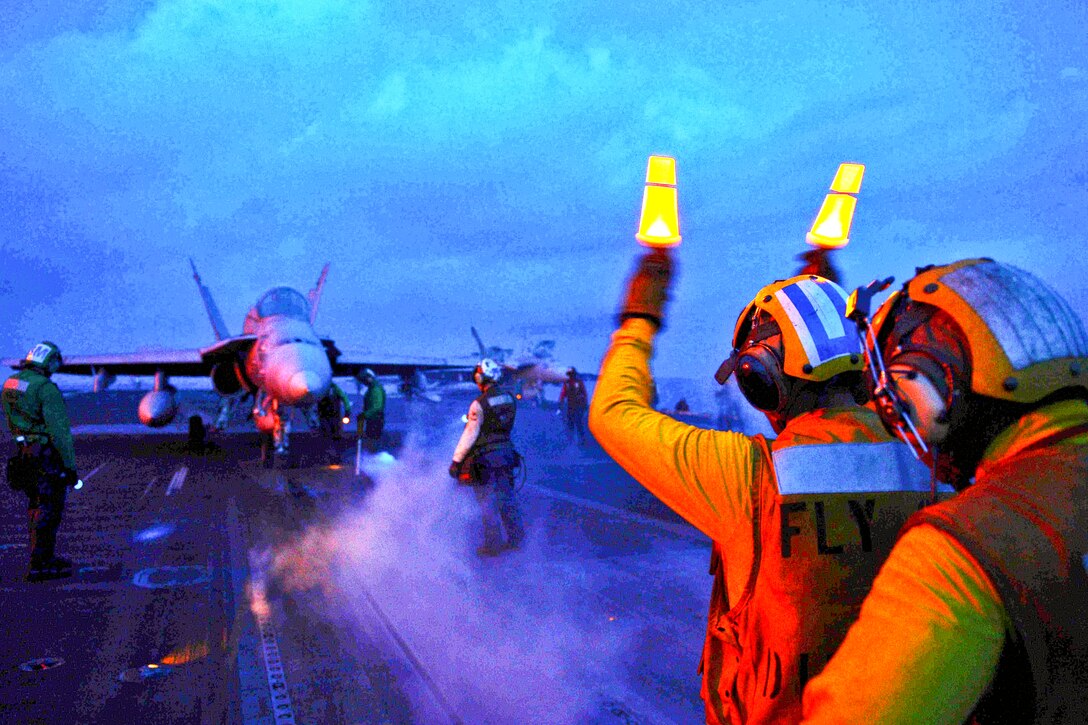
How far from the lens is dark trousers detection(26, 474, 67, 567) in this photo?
6184 mm

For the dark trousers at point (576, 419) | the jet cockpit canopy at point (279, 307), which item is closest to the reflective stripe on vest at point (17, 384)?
the jet cockpit canopy at point (279, 307)

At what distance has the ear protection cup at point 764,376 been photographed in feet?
6.32

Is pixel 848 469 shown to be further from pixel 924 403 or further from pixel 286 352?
pixel 286 352

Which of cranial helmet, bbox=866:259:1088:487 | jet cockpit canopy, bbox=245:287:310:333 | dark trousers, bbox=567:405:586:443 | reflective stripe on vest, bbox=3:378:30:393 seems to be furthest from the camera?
dark trousers, bbox=567:405:586:443

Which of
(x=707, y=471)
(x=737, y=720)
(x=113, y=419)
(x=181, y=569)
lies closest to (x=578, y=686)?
(x=737, y=720)

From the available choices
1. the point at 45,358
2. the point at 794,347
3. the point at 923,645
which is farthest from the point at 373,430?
the point at 923,645

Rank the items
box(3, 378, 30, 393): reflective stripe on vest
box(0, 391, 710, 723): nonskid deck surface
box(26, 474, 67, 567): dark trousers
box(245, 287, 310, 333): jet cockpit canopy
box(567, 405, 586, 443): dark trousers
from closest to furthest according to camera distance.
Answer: box(0, 391, 710, 723): nonskid deck surface, box(3, 378, 30, 393): reflective stripe on vest, box(26, 474, 67, 567): dark trousers, box(245, 287, 310, 333): jet cockpit canopy, box(567, 405, 586, 443): dark trousers

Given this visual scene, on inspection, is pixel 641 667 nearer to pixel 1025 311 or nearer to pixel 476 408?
pixel 476 408

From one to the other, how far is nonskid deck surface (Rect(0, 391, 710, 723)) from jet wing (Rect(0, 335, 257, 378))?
954 centimetres

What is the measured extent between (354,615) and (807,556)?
442 cm

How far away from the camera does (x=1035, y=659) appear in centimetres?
87

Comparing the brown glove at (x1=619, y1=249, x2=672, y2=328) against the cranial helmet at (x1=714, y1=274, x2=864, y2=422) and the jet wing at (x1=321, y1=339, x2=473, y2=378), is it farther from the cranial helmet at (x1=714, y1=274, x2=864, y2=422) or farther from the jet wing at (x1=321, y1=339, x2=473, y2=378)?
the jet wing at (x1=321, y1=339, x2=473, y2=378)

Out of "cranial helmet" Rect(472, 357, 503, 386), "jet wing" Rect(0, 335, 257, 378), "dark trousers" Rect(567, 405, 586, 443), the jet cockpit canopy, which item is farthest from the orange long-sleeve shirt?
"jet wing" Rect(0, 335, 257, 378)

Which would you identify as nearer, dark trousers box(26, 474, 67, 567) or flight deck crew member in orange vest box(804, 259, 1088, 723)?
flight deck crew member in orange vest box(804, 259, 1088, 723)
